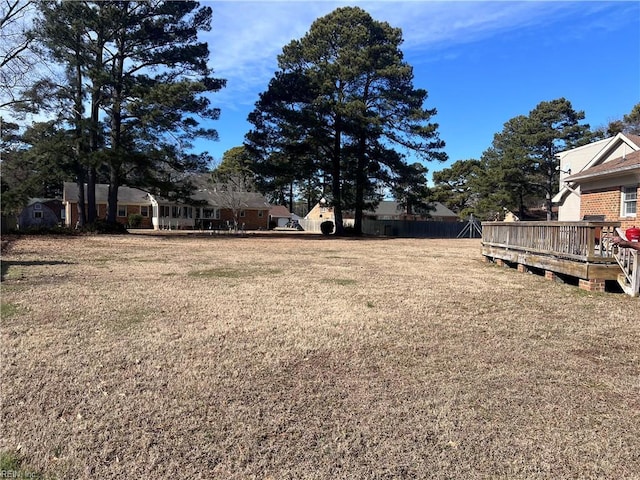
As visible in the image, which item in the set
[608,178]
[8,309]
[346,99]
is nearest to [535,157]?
[346,99]

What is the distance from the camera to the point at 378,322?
5.53 m

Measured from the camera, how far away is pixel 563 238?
8.89 metres

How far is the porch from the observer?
306 inches

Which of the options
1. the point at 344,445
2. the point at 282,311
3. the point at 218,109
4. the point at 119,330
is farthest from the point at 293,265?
the point at 218,109

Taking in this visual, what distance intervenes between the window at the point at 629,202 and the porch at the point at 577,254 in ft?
11.7

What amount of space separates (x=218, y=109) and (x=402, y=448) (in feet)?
88.5

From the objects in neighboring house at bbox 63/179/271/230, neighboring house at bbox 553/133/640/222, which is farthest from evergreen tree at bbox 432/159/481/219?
neighboring house at bbox 553/133/640/222

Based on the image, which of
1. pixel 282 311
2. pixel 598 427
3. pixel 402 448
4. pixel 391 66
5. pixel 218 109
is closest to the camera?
pixel 402 448

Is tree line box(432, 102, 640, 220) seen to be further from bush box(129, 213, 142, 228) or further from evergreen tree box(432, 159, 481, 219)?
bush box(129, 213, 142, 228)

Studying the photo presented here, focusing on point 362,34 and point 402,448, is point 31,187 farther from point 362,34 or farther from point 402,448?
point 402,448

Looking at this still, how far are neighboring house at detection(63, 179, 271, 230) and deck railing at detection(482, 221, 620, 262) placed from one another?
31.4m

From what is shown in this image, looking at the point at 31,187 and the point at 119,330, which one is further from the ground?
the point at 31,187

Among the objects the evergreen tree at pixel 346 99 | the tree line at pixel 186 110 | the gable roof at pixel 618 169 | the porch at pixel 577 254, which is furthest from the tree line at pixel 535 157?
the porch at pixel 577 254

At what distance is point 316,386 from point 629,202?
12402mm
